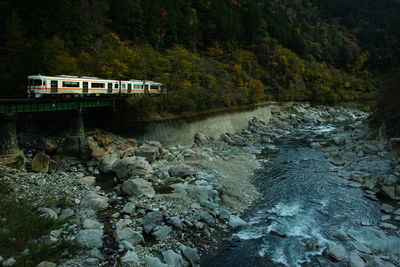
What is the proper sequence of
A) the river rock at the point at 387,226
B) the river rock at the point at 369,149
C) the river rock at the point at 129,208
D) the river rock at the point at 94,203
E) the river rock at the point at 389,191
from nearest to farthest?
the river rock at the point at 129,208, the river rock at the point at 94,203, the river rock at the point at 387,226, the river rock at the point at 389,191, the river rock at the point at 369,149

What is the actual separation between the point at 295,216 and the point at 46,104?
16.4 meters

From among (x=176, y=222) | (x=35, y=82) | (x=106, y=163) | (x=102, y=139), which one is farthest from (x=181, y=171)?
(x=35, y=82)

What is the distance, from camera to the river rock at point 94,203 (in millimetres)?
9968

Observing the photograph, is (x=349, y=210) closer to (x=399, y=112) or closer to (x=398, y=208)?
(x=398, y=208)

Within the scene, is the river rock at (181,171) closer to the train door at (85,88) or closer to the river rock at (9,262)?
the river rock at (9,262)

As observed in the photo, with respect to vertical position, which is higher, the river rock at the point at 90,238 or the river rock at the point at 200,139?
the river rock at the point at 200,139

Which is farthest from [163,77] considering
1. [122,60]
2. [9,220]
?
[9,220]

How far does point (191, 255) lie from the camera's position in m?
7.82

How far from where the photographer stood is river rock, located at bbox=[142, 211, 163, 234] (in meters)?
8.76

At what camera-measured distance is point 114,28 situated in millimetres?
41844

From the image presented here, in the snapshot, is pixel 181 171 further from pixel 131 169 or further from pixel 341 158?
pixel 341 158

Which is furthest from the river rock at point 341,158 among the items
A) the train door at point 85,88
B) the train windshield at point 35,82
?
the train windshield at point 35,82

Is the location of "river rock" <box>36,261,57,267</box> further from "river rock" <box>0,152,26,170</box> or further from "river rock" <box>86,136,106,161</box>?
"river rock" <box>86,136,106,161</box>

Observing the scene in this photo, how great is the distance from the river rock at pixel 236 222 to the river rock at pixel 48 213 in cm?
671
